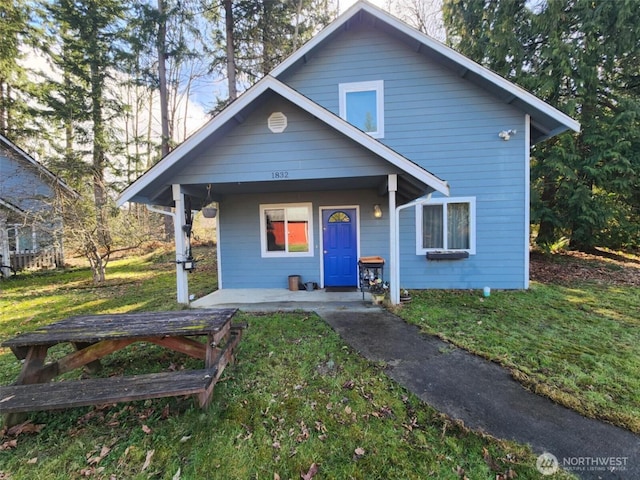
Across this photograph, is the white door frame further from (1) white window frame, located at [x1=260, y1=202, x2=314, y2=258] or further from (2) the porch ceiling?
(2) the porch ceiling

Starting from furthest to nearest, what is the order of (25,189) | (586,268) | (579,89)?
1. (25,189)
2. (579,89)
3. (586,268)

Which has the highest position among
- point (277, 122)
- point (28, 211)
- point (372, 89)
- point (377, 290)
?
point (372, 89)

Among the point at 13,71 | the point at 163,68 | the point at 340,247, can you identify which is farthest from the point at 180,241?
the point at 13,71

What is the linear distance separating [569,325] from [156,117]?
2327 centimetres

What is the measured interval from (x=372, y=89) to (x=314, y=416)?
728 centimetres

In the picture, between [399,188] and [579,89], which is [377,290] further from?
[579,89]

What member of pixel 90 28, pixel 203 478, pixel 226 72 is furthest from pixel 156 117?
pixel 203 478

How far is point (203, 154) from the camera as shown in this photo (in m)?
5.61

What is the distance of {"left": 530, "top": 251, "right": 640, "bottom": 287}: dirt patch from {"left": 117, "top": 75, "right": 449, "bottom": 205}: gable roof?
5713 mm

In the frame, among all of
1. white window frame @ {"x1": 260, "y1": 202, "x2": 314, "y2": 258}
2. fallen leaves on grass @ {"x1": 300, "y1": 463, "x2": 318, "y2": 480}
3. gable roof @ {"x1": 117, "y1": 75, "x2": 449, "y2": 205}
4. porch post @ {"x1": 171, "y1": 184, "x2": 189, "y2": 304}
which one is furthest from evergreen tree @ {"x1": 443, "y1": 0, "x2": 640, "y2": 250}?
porch post @ {"x1": 171, "y1": 184, "x2": 189, "y2": 304}

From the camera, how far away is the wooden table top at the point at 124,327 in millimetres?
2695

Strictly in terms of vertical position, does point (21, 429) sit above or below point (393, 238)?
below

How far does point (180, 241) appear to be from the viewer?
5.80 meters

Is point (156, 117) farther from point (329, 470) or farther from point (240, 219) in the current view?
point (329, 470)
